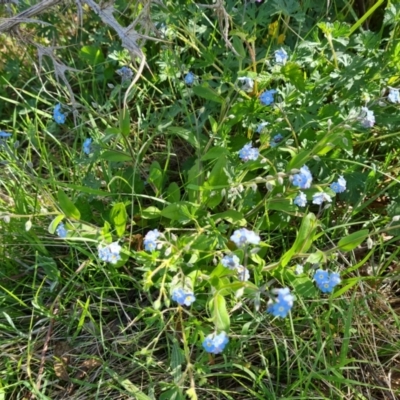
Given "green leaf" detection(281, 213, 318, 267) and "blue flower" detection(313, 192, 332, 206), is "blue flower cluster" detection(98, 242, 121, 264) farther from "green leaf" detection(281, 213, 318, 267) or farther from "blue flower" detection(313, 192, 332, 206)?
"blue flower" detection(313, 192, 332, 206)

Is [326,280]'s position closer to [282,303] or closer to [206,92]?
[282,303]

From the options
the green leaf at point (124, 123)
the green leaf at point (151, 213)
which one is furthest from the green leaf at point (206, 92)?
the green leaf at point (151, 213)

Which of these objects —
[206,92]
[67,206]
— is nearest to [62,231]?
[67,206]

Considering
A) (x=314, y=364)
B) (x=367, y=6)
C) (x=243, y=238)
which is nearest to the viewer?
(x=243, y=238)

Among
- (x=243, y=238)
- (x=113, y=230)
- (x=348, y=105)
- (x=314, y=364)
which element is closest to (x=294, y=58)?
(x=348, y=105)

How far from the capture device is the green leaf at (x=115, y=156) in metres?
1.73

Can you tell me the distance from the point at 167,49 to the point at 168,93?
170 mm

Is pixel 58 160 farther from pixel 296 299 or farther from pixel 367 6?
pixel 367 6

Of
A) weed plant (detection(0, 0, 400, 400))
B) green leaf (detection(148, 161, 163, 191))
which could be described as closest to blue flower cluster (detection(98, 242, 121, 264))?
weed plant (detection(0, 0, 400, 400))

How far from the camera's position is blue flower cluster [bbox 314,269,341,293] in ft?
4.72

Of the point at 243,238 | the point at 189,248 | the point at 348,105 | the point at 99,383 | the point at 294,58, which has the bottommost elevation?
the point at 99,383

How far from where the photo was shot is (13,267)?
1.85 meters

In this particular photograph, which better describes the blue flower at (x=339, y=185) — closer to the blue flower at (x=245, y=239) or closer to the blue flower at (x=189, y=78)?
the blue flower at (x=245, y=239)

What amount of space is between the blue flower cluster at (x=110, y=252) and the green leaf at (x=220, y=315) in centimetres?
32
